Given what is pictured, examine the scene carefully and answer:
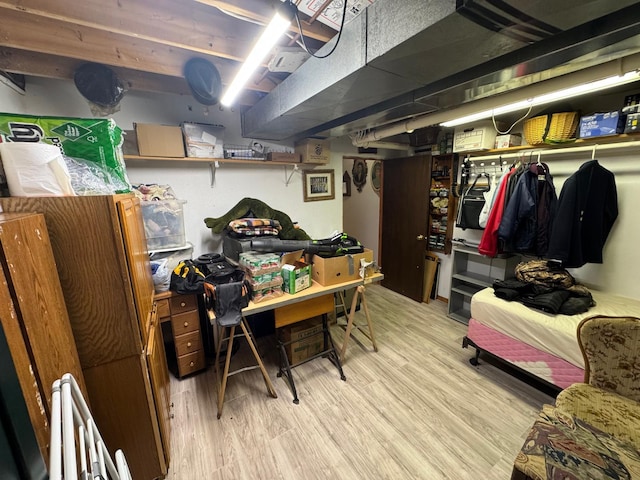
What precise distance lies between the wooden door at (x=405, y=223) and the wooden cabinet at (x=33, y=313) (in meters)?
3.68

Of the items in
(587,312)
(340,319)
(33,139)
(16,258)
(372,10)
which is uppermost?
(372,10)

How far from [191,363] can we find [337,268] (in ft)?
5.21

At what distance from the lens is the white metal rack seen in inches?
24.6

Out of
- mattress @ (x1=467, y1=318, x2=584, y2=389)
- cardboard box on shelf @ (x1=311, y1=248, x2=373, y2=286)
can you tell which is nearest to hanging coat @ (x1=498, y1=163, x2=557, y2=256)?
mattress @ (x1=467, y1=318, x2=584, y2=389)

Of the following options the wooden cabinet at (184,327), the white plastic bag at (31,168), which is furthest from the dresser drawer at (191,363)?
the white plastic bag at (31,168)

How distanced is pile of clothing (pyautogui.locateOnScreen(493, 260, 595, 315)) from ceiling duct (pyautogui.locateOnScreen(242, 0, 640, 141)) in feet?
5.38

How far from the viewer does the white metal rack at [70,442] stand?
0.62 metres

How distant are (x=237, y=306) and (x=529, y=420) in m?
2.31

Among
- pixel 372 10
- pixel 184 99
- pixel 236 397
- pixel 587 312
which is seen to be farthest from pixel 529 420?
pixel 184 99

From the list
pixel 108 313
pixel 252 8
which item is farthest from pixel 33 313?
pixel 252 8

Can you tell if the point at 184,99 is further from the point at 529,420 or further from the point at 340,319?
the point at 529,420

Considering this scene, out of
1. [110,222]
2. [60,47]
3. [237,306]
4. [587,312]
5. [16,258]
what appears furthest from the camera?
[587,312]

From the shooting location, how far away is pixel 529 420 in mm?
1916

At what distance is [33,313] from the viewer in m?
0.83
